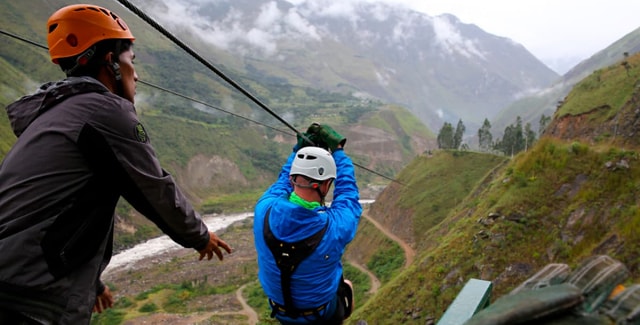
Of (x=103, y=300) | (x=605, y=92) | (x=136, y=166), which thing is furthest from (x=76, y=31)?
(x=605, y=92)

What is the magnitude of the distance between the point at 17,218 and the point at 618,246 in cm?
1239

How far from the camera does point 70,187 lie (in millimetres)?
1938

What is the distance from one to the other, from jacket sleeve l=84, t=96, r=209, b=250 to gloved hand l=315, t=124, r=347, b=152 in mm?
2140

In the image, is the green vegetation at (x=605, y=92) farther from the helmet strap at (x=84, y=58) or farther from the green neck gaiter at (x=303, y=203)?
the helmet strap at (x=84, y=58)

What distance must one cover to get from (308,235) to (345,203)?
0.54 meters

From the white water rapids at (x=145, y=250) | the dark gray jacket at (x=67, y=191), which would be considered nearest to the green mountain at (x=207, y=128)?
the white water rapids at (x=145, y=250)

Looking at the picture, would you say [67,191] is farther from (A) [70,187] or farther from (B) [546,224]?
(B) [546,224]

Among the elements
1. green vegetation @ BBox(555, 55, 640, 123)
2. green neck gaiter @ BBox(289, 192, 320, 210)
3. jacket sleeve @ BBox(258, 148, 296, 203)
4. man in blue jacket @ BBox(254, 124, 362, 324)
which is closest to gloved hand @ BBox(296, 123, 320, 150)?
jacket sleeve @ BBox(258, 148, 296, 203)

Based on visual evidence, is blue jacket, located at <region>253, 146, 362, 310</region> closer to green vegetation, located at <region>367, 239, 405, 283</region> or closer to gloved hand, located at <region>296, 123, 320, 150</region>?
gloved hand, located at <region>296, 123, 320, 150</region>

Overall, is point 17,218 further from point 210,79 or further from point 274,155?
point 210,79

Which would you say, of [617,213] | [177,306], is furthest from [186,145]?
[617,213]

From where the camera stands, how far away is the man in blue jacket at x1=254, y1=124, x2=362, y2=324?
3045 millimetres

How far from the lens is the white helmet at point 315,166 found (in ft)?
10.7

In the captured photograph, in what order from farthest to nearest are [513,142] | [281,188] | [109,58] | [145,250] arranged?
[145,250], [513,142], [281,188], [109,58]
